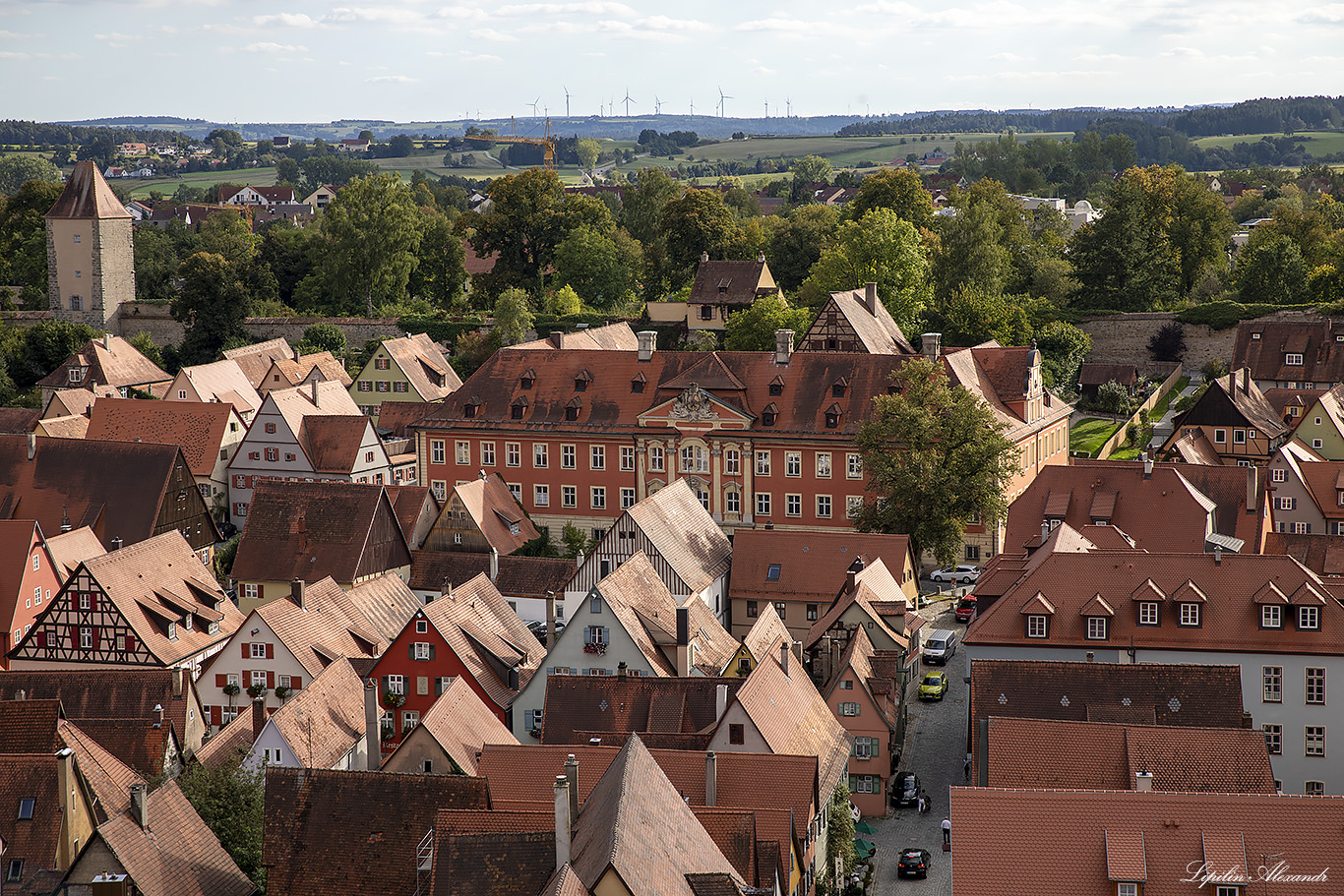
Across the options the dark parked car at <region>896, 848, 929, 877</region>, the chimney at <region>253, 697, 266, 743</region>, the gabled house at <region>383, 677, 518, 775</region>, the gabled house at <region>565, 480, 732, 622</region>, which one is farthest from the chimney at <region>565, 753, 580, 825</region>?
the gabled house at <region>565, 480, 732, 622</region>

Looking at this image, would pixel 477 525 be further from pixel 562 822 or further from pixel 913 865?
pixel 562 822

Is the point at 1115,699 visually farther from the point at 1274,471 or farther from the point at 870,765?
the point at 1274,471

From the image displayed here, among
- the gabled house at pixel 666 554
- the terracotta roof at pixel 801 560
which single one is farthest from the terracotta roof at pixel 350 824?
the terracotta roof at pixel 801 560

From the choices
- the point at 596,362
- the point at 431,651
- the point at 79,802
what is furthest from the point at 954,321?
the point at 79,802

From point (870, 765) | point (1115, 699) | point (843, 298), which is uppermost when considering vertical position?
point (843, 298)

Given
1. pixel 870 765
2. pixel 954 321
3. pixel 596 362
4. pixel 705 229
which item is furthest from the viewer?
pixel 705 229

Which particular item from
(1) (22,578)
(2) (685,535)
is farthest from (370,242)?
(2) (685,535)
